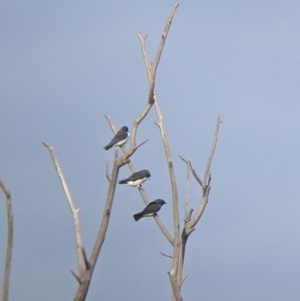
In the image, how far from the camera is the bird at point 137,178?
14.1 metres

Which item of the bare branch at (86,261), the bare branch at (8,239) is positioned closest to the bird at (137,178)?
the bare branch at (86,261)

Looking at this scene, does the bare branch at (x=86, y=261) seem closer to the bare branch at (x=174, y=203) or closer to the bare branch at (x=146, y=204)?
the bare branch at (x=174, y=203)

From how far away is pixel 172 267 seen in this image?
1204cm

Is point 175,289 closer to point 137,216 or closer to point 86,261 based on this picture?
point 137,216

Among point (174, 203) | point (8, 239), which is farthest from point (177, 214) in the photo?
point (8, 239)

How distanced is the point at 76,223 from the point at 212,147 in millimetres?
5008

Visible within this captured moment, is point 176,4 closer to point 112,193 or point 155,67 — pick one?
point 155,67

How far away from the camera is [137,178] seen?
14.9 m

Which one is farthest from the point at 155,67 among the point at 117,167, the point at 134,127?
the point at 117,167

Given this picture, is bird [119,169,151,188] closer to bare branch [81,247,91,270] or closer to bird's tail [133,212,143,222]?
bird's tail [133,212,143,222]

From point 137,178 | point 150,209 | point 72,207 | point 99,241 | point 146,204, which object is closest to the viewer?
point 99,241

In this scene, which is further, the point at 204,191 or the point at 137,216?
the point at 137,216

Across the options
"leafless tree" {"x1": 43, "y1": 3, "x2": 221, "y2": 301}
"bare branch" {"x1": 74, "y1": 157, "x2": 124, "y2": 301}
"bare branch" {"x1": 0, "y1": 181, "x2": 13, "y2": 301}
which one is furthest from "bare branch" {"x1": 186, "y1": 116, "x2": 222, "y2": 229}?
"bare branch" {"x1": 0, "y1": 181, "x2": 13, "y2": 301}

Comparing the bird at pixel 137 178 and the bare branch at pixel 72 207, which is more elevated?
the bird at pixel 137 178
